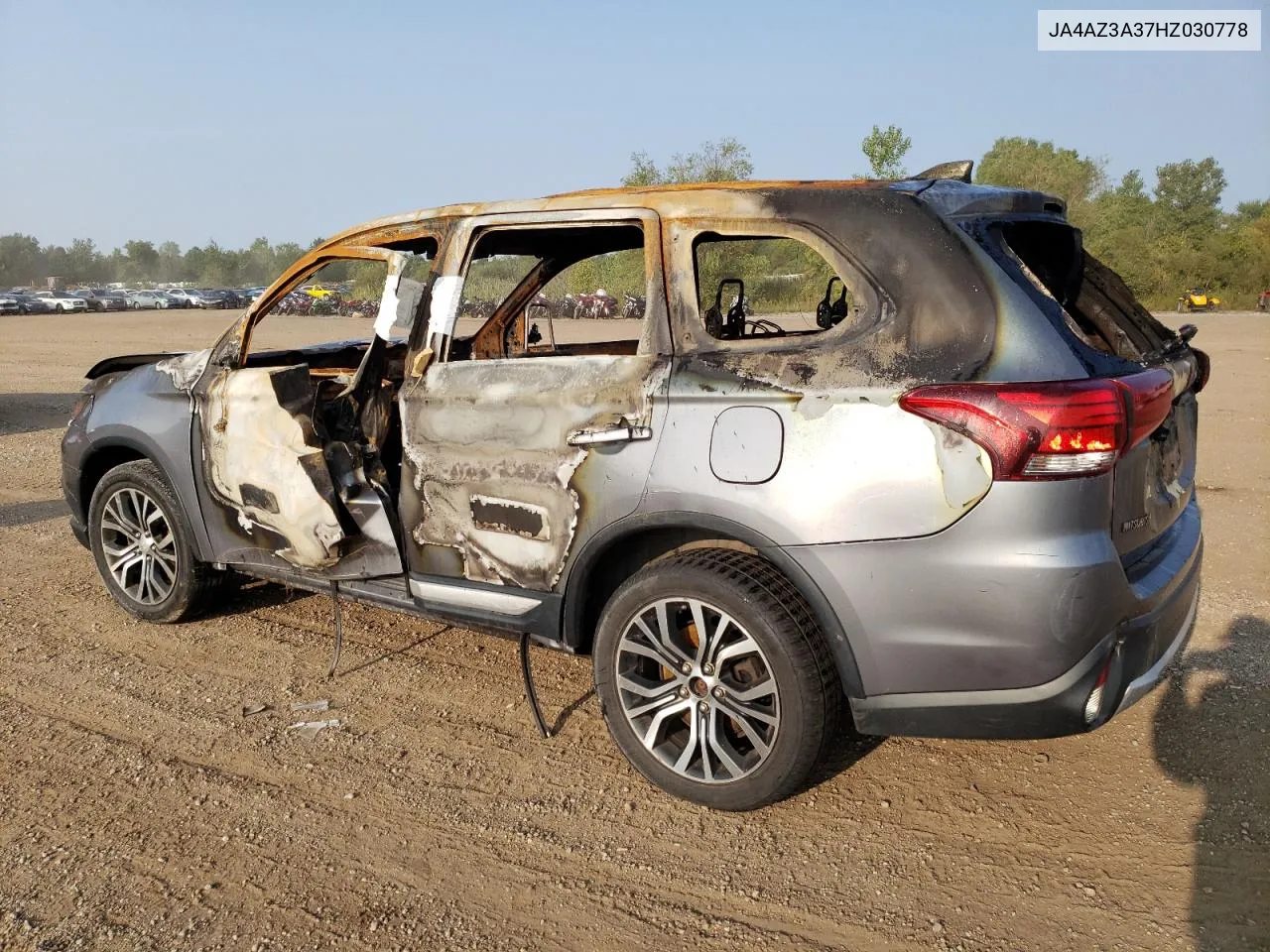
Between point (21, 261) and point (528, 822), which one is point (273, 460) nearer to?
point (528, 822)

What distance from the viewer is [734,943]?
256cm

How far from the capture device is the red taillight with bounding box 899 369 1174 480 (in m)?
2.51

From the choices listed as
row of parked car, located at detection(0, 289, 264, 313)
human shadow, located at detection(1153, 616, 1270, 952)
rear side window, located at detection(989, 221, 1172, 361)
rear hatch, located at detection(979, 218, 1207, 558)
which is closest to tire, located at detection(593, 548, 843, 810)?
rear hatch, located at detection(979, 218, 1207, 558)

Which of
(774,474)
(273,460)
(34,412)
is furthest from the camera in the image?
(34,412)

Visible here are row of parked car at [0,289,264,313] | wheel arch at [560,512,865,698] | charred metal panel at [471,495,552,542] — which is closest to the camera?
wheel arch at [560,512,865,698]

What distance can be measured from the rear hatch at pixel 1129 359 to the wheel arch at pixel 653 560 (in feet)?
2.67

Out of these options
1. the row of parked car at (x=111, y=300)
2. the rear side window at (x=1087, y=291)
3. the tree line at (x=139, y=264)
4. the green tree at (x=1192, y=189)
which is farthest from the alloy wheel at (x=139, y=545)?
the tree line at (x=139, y=264)

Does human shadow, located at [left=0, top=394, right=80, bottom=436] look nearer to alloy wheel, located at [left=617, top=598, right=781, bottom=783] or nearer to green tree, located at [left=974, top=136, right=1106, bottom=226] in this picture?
alloy wheel, located at [left=617, top=598, right=781, bottom=783]

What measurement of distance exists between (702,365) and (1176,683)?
2489 mm

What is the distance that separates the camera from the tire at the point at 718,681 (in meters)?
2.88

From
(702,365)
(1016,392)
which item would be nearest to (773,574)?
(702,365)

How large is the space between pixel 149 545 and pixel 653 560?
9.22 ft

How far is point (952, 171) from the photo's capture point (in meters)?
3.35

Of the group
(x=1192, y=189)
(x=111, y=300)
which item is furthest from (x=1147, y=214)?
(x=111, y=300)
